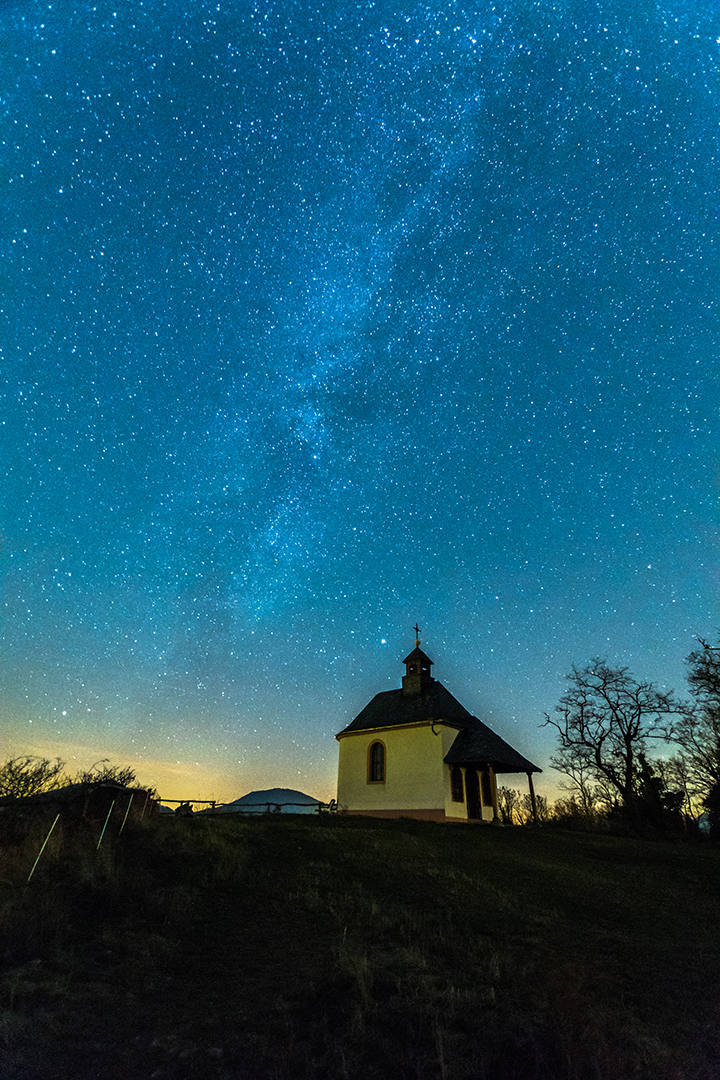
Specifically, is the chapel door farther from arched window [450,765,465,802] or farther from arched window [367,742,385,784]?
arched window [367,742,385,784]

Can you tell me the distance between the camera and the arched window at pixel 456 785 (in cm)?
2738

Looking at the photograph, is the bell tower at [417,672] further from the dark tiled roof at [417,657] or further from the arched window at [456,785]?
the arched window at [456,785]

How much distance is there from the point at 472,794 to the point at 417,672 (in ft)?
24.9

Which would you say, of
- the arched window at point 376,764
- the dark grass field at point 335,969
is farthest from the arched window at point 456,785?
the dark grass field at point 335,969

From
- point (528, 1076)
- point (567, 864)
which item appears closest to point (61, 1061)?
point (528, 1076)

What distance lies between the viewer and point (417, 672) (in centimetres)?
3341

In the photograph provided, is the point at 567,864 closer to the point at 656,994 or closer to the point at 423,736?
the point at 656,994

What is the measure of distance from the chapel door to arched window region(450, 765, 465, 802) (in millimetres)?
335

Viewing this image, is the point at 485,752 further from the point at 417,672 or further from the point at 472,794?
the point at 417,672

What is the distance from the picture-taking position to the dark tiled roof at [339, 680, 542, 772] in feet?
87.7

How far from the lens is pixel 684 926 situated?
38.2 ft

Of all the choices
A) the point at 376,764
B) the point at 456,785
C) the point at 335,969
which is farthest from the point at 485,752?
the point at 335,969

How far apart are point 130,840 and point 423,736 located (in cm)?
1726

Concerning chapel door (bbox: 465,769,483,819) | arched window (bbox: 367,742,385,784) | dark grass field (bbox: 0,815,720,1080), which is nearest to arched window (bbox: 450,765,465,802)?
chapel door (bbox: 465,769,483,819)
